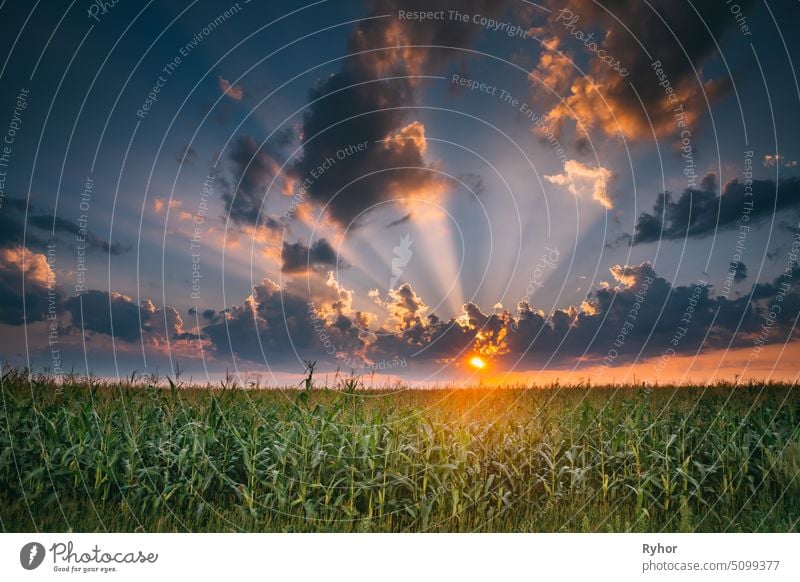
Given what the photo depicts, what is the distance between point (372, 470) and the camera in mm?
8961

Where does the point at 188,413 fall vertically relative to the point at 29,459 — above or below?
above

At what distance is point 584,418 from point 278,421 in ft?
19.9

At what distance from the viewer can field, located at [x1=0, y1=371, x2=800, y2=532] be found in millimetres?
8586

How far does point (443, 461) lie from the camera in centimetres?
941
